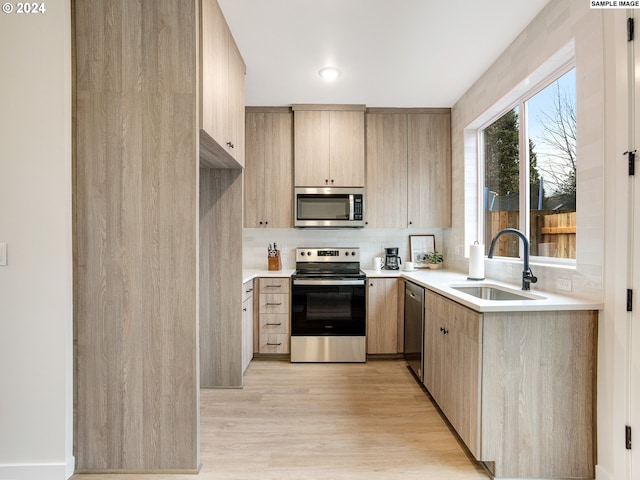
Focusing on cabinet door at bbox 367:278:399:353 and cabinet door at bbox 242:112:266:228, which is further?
cabinet door at bbox 242:112:266:228

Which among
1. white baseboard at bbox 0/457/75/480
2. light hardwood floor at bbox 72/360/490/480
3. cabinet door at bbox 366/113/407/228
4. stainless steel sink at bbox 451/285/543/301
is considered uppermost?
cabinet door at bbox 366/113/407/228

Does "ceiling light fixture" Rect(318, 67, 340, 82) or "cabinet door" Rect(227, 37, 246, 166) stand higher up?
"ceiling light fixture" Rect(318, 67, 340, 82)

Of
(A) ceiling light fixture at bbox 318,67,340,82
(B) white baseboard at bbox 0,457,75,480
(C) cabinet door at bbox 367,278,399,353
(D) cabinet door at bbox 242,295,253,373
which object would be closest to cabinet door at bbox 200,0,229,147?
(A) ceiling light fixture at bbox 318,67,340,82

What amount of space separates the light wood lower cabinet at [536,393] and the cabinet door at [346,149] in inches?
85.9

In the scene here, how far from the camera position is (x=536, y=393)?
1.65 meters

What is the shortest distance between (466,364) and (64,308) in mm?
2177

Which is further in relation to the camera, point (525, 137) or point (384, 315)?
point (384, 315)

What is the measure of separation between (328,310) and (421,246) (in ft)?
4.72

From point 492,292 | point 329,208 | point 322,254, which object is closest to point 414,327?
point 492,292

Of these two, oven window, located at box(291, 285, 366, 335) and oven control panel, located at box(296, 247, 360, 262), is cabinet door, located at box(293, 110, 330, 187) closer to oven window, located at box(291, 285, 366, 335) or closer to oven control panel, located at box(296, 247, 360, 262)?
oven control panel, located at box(296, 247, 360, 262)

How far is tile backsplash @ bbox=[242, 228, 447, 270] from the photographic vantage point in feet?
12.6

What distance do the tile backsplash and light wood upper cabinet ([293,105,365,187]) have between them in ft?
2.05

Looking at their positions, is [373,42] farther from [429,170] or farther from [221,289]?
[221,289]

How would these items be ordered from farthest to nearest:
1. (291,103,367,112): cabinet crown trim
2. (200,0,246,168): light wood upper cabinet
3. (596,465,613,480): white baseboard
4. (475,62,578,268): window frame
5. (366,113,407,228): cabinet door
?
(366,113,407,228): cabinet door → (291,103,367,112): cabinet crown trim → (475,62,578,268): window frame → (200,0,246,168): light wood upper cabinet → (596,465,613,480): white baseboard
